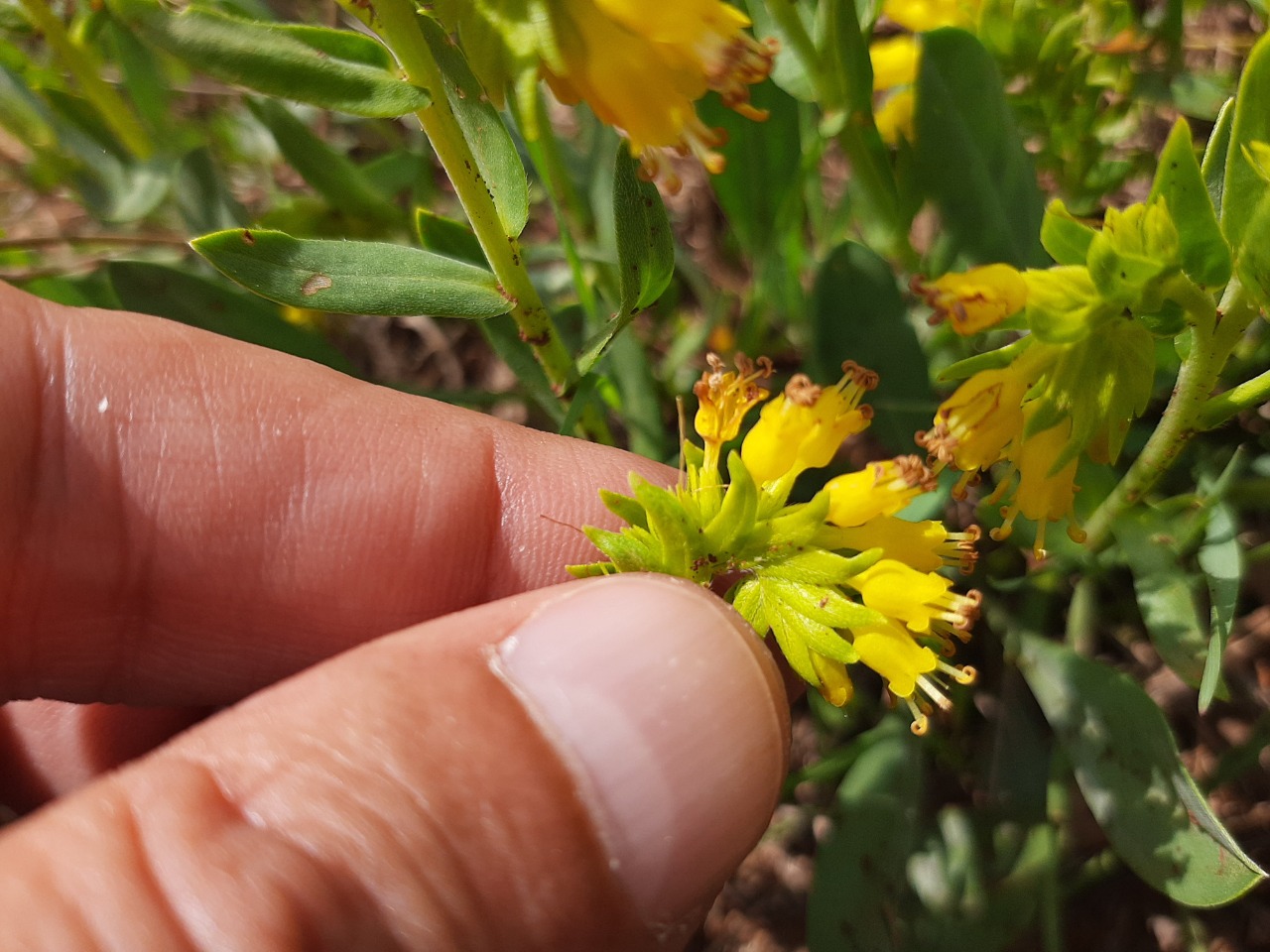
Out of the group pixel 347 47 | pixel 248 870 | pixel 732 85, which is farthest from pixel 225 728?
pixel 732 85

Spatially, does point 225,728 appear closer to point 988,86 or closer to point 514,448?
point 514,448

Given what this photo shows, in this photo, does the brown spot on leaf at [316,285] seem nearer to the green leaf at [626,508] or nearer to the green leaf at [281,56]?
the green leaf at [281,56]

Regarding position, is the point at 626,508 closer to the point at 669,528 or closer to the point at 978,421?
the point at 669,528

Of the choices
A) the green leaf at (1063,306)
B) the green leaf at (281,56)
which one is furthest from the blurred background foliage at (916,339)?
the green leaf at (1063,306)

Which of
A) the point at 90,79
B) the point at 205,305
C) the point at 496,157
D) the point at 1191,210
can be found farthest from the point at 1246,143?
the point at 90,79

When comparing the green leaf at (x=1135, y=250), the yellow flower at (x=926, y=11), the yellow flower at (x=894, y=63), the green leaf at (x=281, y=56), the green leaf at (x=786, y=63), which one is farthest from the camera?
the yellow flower at (x=894, y=63)

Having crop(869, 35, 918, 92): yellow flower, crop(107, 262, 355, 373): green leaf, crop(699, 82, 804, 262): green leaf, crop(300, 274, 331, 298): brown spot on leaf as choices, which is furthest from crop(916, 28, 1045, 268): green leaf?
crop(107, 262, 355, 373): green leaf
